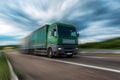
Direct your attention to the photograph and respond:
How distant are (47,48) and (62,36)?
322 cm

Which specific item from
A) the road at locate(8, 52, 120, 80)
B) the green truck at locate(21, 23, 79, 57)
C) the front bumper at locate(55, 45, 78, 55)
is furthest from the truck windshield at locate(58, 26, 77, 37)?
the road at locate(8, 52, 120, 80)

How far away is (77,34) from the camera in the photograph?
20766 mm

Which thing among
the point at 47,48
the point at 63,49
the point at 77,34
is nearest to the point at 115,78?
the point at 63,49

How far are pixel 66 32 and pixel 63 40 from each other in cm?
94

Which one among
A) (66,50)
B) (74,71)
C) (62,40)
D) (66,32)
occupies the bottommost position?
(74,71)

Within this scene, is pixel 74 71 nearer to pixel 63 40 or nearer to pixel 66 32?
pixel 63 40

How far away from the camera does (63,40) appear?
760 inches

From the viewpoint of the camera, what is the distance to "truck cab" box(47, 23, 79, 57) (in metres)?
19.2

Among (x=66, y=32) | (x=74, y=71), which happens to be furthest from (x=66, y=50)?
(x=74, y=71)

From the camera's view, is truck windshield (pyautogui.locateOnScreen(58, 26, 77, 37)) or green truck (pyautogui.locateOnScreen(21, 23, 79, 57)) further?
truck windshield (pyautogui.locateOnScreen(58, 26, 77, 37))

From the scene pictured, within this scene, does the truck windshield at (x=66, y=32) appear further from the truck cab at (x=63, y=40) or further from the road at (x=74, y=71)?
the road at (x=74, y=71)

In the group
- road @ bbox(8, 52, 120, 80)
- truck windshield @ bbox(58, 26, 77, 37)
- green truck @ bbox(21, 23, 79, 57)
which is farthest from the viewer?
truck windshield @ bbox(58, 26, 77, 37)

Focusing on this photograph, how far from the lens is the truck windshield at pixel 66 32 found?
63.8 ft

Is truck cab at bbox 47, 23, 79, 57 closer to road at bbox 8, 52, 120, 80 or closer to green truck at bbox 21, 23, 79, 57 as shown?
green truck at bbox 21, 23, 79, 57
